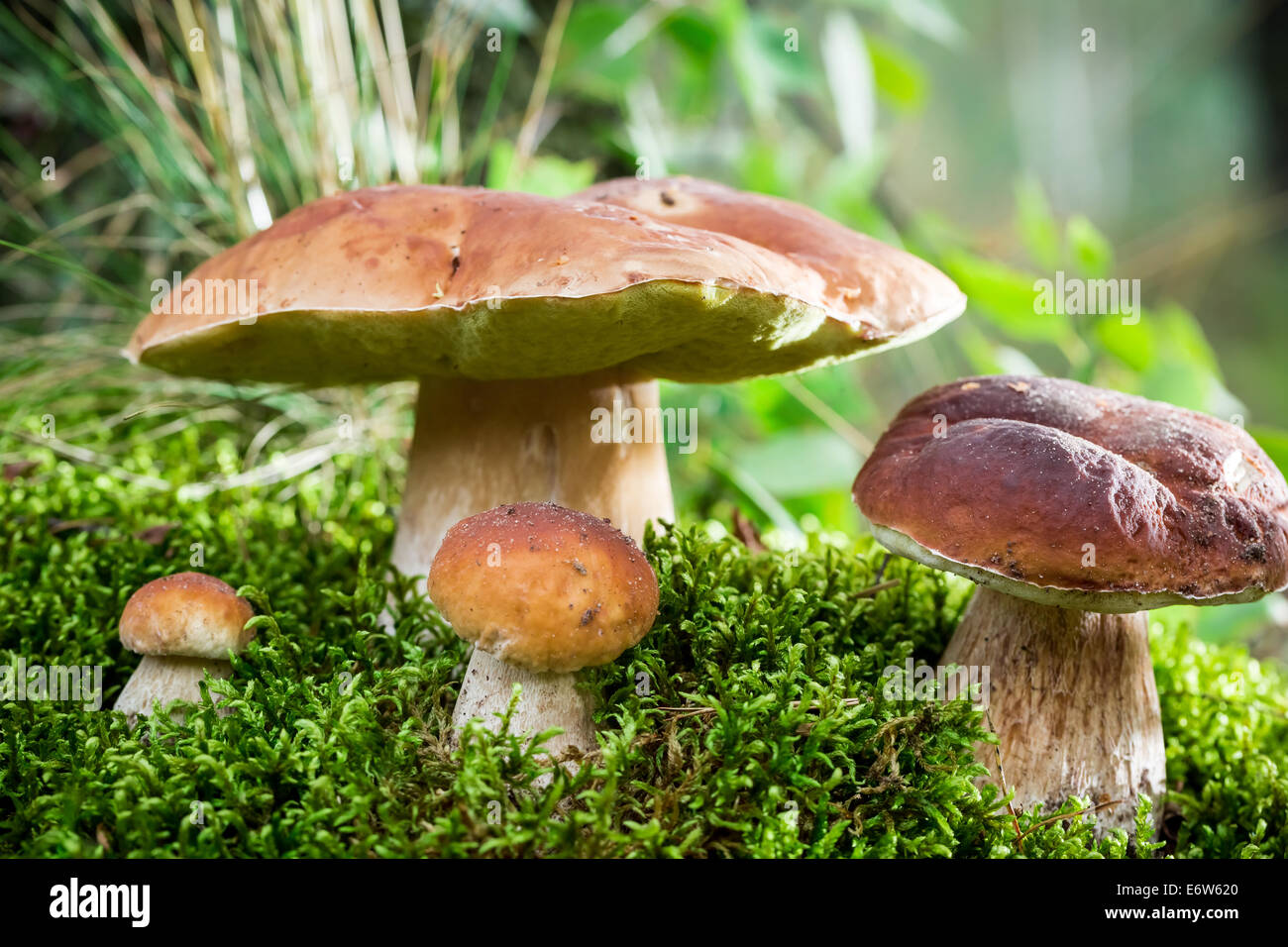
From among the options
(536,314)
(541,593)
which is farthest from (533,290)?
(541,593)

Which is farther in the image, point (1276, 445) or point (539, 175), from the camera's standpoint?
point (539, 175)

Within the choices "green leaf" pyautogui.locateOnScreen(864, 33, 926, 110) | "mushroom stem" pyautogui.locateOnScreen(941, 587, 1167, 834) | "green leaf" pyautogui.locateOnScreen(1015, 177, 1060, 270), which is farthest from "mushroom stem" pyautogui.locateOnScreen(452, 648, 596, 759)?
"green leaf" pyautogui.locateOnScreen(864, 33, 926, 110)

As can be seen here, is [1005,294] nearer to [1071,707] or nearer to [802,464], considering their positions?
[802,464]

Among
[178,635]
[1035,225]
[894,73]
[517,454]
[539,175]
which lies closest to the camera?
[178,635]

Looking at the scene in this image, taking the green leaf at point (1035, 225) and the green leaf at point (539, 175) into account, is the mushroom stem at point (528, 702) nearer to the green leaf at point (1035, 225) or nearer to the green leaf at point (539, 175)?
the green leaf at point (539, 175)

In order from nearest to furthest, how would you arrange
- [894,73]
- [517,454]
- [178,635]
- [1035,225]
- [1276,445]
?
1. [178,635]
2. [517,454]
3. [1276,445]
4. [1035,225]
5. [894,73]

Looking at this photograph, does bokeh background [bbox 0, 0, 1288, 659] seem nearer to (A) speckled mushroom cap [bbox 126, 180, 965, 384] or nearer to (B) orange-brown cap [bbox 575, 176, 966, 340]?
(A) speckled mushroom cap [bbox 126, 180, 965, 384]
